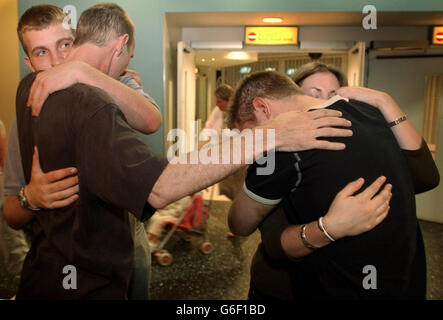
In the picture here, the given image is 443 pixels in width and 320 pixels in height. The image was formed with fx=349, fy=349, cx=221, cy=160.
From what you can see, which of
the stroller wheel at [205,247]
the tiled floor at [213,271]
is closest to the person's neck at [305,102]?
the tiled floor at [213,271]

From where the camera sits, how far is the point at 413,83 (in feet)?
16.4

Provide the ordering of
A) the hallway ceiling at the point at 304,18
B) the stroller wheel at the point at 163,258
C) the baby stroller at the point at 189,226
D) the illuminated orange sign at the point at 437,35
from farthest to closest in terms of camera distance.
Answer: the illuminated orange sign at the point at 437,35 < the hallway ceiling at the point at 304,18 < the baby stroller at the point at 189,226 < the stroller wheel at the point at 163,258

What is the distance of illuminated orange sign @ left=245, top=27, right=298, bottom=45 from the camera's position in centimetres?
460

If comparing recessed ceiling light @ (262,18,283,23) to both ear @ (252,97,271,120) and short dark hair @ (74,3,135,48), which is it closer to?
ear @ (252,97,271,120)

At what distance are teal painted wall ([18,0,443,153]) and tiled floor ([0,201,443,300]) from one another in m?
2.01

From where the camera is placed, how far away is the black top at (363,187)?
38.1 inches

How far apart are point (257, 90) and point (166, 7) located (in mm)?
2981

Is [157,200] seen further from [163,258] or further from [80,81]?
[163,258]

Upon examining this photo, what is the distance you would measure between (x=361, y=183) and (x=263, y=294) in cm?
68

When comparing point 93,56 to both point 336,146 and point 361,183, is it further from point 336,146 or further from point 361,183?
point 361,183

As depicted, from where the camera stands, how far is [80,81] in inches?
35.8

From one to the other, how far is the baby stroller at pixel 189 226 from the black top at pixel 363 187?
259cm

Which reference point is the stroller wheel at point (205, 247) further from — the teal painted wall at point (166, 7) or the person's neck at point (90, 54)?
the person's neck at point (90, 54)
